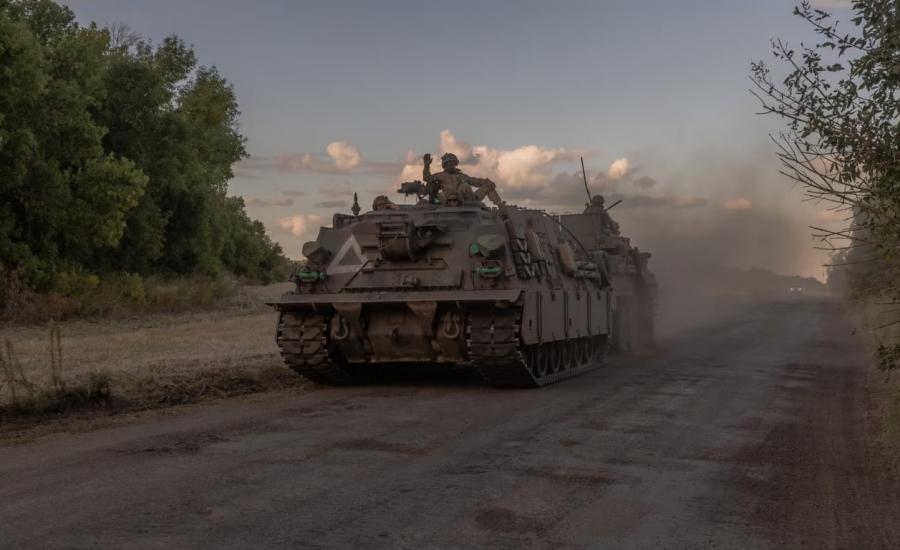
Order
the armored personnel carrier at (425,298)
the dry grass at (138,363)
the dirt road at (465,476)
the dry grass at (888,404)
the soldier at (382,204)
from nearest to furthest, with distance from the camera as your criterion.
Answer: the dirt road at (465,476)
the dry grass at (888,404)
the dry grass at (138,363)
the armored personnel carrier at (425,298)
the soldier at (382,204)

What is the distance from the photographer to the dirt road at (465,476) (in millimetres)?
6488

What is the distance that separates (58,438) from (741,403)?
25.6 ft

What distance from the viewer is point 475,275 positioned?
14.9 m

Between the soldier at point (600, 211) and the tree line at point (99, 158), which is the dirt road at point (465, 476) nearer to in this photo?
the soldier at point (600, 211)

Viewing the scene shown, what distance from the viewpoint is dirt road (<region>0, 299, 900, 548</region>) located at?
6488 millimetres

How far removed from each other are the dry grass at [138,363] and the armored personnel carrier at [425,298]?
1256 millimetres

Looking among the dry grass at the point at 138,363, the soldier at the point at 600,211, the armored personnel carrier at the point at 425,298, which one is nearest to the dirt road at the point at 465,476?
the armored personnel carrier at the point at 425,298

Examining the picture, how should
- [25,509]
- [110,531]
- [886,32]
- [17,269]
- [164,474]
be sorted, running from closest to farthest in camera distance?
[110,531], [25,509], [164,474], [886,32], [17,269]

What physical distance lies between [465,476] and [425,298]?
6248 mm

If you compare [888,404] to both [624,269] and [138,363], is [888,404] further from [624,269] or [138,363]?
[624,269]

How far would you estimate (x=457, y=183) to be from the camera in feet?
57.5

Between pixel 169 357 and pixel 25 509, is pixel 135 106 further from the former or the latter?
pixel 25 509

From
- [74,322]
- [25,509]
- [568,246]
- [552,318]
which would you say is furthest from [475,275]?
[74,322]

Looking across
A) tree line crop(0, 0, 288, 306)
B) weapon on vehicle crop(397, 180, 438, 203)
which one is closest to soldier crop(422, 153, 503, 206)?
weapon on vehicle crop(397, 180, 438, 203)
